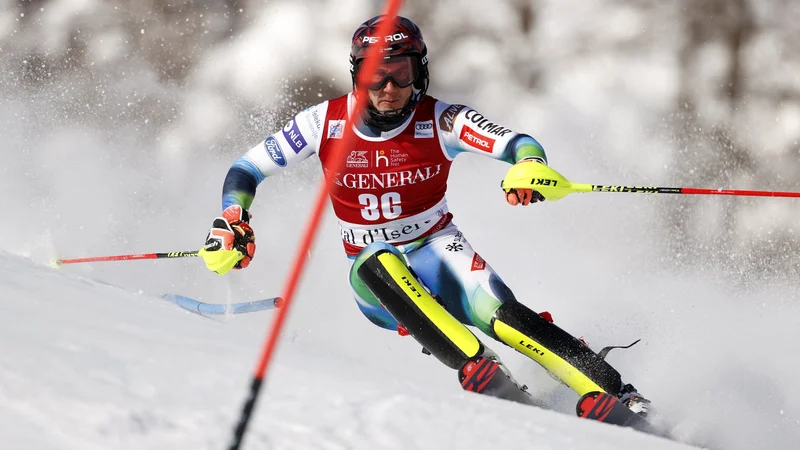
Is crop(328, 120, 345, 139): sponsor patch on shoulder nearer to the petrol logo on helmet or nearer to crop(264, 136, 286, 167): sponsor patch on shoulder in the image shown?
crop(264, 136, 286, 167): sponsor patch on shoulder

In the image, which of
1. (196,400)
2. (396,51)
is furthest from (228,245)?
(196,400)

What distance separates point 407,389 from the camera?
84.7 inches

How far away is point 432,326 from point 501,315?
0.30 m

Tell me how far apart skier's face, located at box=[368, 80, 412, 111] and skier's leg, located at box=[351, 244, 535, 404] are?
1.92 feet

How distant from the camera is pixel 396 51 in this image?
3.29 meters

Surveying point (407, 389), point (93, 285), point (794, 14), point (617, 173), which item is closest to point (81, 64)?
point (617, 173)

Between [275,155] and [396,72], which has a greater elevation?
[396,72]

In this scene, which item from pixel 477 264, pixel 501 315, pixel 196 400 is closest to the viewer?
pixel 196 400

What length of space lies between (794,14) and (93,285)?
6586mm

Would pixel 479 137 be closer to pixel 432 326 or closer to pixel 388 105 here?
pixel 388 105

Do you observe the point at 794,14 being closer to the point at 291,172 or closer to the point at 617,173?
the point at 617,173

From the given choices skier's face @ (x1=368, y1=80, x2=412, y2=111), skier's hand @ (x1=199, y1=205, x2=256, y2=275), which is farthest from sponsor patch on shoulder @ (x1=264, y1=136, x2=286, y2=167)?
skier's face @ (x1=368, y1=80, x2=412, y2=111)

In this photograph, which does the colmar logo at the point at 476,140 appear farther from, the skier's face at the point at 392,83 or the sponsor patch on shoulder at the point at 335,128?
the sponsor patch on shoulder at the point at 335,128

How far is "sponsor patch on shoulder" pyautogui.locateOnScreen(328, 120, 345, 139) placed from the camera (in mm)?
3535
